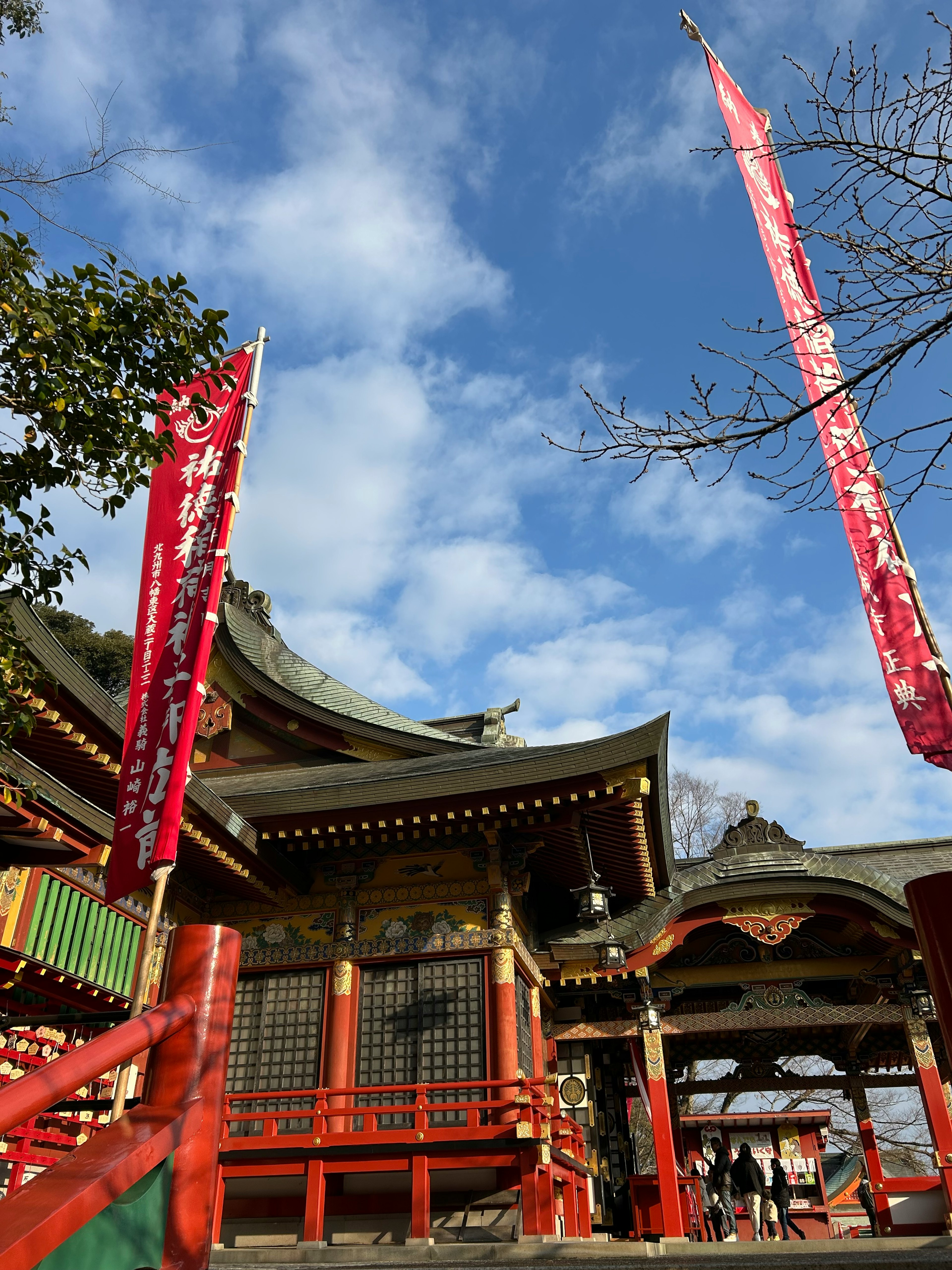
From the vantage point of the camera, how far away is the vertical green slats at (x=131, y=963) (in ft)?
30.3

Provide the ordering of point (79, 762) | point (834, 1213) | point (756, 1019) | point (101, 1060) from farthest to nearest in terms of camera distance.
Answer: point (834, 1213) → point (756, 1019) → point (79, 762) → point (101, 1060)

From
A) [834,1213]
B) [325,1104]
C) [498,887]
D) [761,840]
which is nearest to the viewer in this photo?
[325,1104]

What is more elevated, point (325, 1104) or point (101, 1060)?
point (325, 1104)

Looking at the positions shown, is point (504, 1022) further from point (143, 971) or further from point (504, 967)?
point (143, 971)

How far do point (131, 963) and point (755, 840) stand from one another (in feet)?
28.4

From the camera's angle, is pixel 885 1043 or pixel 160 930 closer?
pixel 160 930

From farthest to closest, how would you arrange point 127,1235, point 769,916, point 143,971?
point 769,916 → point 143,971 → point 127,1235

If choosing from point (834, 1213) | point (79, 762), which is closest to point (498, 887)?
point (79, 762)

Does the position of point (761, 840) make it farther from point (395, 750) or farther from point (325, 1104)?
point (325, 1104)

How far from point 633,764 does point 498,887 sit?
2.52 m

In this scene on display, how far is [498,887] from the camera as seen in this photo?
1145 cm

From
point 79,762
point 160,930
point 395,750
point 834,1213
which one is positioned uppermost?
point 395,750

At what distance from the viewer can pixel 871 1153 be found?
14492 mm

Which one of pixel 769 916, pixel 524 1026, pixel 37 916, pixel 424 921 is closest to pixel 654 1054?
pixel 524 1026
